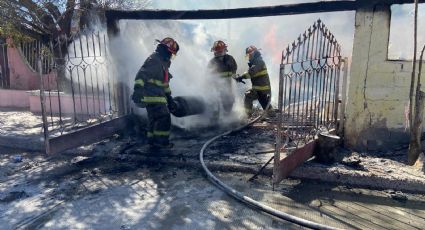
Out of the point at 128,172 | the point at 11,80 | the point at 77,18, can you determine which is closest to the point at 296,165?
the point at 128,172

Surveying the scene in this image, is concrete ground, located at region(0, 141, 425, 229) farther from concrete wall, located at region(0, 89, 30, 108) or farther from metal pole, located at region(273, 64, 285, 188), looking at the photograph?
concrete wall, located at region(0, 89, 30, 108)

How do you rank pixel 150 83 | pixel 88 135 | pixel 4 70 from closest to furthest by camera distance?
pixel 150 83, pixel 88 135, pixel 4 70

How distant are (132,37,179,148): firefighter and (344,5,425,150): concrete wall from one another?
3.35 meters

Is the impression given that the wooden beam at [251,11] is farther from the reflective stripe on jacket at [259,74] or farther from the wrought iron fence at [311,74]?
the reflective stripe on jacket at [259,74]

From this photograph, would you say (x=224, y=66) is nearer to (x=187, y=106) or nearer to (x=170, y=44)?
(x=187, y=106)

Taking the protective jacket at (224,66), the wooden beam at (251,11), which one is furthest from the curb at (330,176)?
the protective jacket at (224,66)

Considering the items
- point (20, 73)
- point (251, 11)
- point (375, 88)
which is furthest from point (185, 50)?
point (20, 73)

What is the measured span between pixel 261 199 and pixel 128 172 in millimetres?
2332

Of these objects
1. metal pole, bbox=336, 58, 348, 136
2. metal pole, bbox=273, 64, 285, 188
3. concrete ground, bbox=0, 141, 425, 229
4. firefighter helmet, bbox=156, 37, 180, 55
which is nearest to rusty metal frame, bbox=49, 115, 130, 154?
concrete ground, bbox=0, 141, 425, 229

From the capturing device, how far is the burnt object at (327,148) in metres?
5.21

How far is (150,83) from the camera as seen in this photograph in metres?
6.16

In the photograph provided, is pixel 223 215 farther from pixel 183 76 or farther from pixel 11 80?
pixel 11 80

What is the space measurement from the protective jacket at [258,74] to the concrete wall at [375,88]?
2687mm

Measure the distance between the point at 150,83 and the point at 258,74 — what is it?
3.19m
